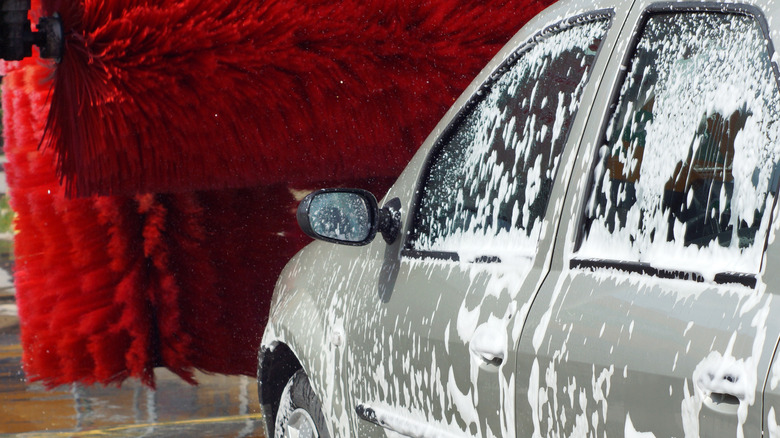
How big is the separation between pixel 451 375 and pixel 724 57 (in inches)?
26.8

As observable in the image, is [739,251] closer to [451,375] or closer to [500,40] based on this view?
[451,375]

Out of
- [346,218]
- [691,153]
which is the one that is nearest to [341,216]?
[346,218]

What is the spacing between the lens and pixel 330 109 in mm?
3271

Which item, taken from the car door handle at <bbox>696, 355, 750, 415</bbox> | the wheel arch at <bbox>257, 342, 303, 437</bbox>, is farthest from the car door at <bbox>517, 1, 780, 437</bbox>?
the wheel arch at <bbox>257, 342, 303, 437</bbox>

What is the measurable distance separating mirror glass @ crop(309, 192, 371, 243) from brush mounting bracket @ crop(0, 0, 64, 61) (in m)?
1.31

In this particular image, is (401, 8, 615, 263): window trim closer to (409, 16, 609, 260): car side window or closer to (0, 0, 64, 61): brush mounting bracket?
A: (409, 16, 609, 260): car side window

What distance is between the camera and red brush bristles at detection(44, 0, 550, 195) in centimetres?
309

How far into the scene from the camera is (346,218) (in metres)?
2.19

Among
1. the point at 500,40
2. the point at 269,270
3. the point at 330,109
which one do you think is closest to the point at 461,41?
the point at 500,40

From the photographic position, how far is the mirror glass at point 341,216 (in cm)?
218

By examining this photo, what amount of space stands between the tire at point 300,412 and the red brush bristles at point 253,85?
79 centimetres

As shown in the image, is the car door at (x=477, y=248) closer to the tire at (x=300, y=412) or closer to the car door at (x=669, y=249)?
the car door at (x=669, y=249)

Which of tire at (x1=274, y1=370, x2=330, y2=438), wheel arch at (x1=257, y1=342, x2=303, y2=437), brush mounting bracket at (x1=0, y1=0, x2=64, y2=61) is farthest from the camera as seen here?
brush mounting bracket at (x1=0, y1=0, x2=64, y2=61)

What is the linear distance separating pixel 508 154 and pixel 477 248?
0.17 metres
